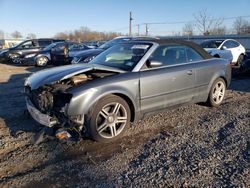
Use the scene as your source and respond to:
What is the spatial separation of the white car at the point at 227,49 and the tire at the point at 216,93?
22.9 feet

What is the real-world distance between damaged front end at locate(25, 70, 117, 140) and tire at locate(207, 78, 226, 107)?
9.45 feet

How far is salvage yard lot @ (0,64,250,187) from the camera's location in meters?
3.31

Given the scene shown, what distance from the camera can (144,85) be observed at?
15.6 ft

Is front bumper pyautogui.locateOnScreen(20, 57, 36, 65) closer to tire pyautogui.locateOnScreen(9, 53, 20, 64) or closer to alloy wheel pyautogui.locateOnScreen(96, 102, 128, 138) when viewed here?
tire pyautogui.locateOnScreen(9, 53, 20, 64)

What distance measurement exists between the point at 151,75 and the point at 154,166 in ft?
5.79

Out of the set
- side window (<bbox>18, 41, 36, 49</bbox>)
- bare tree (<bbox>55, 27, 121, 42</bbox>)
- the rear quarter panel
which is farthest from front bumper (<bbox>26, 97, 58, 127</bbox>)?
bare tree (<bbox>55, 27, 121, 42</bbox>)

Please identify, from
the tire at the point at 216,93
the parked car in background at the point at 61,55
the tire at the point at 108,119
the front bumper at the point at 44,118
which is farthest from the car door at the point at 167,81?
the parked car in background at the point at 61,55

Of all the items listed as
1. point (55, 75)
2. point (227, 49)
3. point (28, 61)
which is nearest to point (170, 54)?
point (55, 75)

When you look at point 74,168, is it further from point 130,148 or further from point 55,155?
point 130,148

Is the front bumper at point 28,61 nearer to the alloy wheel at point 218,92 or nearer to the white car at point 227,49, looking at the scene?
the white car at point 227,49

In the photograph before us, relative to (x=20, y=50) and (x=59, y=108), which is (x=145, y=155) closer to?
(x=59, y=108)

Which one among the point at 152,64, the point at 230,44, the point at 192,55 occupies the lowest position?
the point at 152,64

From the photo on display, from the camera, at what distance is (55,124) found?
13.9ft

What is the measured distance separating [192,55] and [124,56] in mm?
1450
